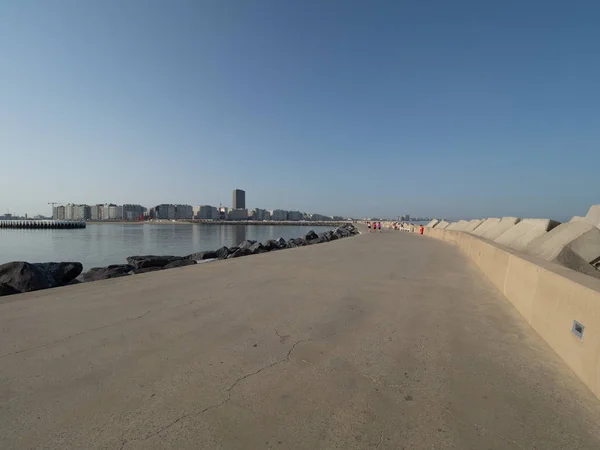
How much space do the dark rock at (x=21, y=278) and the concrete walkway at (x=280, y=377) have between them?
1.83m

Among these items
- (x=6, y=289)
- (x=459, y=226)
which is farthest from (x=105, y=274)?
(x=459, y=226)

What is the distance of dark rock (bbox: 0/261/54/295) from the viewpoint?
659cm

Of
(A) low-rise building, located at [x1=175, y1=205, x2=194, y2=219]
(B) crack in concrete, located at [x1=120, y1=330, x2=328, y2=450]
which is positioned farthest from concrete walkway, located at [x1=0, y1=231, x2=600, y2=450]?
(A) low-rise building, located at [x1=175, y1=205, x2=194, y2=219]

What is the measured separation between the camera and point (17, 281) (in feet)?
21.9

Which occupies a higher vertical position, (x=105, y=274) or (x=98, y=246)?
(x=105, y=274)

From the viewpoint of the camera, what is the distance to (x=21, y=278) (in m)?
6.74

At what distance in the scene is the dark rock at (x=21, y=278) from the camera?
659 cm

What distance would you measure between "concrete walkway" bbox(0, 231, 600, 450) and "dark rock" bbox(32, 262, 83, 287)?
14.4 ft

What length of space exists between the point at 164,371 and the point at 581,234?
9677mm

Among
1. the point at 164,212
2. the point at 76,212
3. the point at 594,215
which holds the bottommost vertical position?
the point at 594,215

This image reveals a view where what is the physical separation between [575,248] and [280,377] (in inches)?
328

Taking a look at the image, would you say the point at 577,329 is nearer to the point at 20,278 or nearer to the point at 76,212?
the point at 20,278

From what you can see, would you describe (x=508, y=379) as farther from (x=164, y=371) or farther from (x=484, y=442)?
(x=164, y=371)

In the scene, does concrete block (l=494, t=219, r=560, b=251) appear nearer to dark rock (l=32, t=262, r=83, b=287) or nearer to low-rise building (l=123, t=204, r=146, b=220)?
dark rock (l=32, t=262, r=83, b=287)
